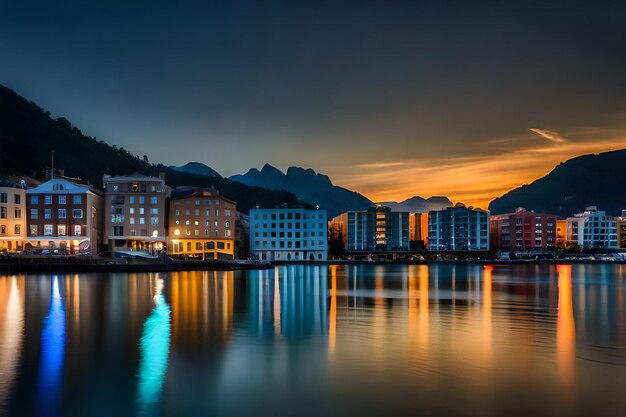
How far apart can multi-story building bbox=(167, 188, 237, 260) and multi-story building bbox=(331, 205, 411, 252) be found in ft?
224

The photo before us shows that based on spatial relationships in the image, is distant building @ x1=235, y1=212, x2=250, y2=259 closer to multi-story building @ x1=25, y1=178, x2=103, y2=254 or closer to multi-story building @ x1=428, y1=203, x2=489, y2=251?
multi-story building @ x1=25, y1=178, x2=103, y2=254

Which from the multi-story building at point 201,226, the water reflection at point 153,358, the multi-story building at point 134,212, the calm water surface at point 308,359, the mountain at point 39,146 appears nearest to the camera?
the calm water surface at point 308,359

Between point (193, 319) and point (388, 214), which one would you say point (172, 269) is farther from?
point (388, 214)

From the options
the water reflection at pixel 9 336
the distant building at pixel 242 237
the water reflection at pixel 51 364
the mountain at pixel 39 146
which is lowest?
the water reflection at pixel 51 364

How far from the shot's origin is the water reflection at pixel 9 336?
51.6 feet

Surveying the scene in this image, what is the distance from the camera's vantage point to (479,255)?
163 m

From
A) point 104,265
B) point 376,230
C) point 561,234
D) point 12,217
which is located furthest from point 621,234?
point 12,217

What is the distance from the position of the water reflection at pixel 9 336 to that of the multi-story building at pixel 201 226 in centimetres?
5157

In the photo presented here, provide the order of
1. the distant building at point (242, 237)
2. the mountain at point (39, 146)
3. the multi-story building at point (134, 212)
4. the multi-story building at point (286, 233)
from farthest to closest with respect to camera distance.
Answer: the mountain at point (39, 146) → the multi-story building at point (286, 233) → the distant building at point (242, 237) → the multi-story building at point (134, 212)

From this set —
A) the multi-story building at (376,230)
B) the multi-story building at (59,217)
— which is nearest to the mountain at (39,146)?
the multi-story building at (376,230)

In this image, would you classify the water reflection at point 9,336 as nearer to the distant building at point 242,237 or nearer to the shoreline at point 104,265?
the shoreline at point 104,265

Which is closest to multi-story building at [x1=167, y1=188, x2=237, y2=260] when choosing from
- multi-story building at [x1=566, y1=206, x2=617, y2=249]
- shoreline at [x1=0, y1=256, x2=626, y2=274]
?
shoreline at [x1=0, y1=256, x2=626, y2=274]

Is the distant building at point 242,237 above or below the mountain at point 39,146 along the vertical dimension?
below

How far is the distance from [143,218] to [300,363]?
243ft
